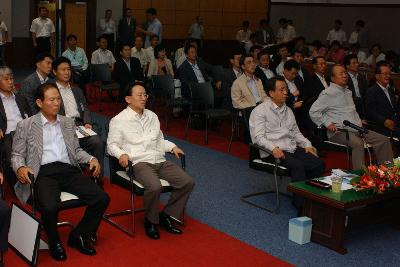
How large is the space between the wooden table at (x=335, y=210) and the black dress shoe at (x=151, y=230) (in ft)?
3.89

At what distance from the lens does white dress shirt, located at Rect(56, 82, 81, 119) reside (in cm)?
635

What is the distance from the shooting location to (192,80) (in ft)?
30.7

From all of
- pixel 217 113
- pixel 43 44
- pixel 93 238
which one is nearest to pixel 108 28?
pixel 43 44

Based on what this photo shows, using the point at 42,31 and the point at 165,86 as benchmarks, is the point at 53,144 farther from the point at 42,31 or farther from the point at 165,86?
the point at 42,31

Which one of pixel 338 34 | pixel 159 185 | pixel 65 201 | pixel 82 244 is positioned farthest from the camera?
pixel 338 34

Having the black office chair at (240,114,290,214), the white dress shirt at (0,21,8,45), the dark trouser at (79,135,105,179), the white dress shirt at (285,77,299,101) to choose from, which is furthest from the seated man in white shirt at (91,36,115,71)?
the black office chair at (240,114,290,214)

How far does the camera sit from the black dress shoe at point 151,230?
16.1 ft

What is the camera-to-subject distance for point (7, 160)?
525 cm

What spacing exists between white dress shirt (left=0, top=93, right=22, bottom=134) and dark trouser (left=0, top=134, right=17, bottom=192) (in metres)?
0.12

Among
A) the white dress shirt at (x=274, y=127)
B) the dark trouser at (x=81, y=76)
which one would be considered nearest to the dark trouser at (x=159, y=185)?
the white dress shirt at (x=274, y=127)

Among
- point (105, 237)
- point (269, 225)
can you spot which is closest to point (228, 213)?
point (269, 225)

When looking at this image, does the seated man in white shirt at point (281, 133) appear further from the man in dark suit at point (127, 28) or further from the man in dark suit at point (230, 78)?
the man in dark suit at point (127, 28)

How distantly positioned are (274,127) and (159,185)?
1.57m

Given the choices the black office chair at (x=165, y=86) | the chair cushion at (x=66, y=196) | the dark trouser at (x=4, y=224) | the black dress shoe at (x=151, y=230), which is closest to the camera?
the dark trouser at (x=4, y=224)
